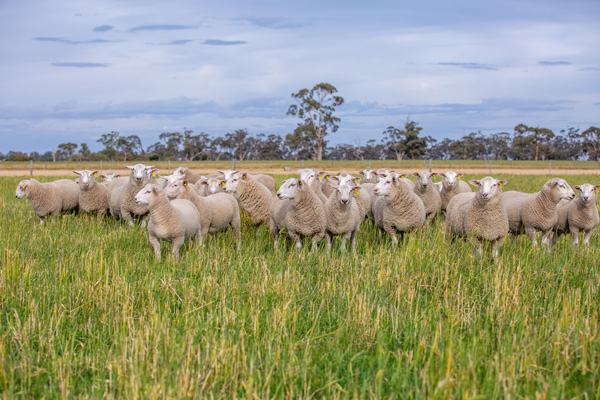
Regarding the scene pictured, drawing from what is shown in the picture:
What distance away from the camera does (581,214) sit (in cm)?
827

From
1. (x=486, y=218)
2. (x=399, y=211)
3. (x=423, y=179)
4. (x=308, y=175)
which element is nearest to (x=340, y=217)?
(x=399, y=211)

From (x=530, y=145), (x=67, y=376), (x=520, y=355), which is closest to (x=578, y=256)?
(x=520, y=355)

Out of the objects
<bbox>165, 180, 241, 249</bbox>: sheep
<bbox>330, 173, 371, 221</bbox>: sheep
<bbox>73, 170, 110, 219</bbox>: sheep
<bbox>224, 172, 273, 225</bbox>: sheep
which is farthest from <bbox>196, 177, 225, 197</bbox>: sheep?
<bbox>73, 170, 110, 219</bbox>: sheep

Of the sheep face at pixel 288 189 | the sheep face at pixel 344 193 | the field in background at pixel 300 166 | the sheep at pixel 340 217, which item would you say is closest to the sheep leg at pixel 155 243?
the sheep face at pixel 288 189

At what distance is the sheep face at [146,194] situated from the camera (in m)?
7.00

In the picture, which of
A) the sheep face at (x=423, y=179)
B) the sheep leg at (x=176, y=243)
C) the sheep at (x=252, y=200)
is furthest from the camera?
the sheep face at (x=423, y=179)

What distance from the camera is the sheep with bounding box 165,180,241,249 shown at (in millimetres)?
8469

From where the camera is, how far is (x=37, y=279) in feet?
17.5

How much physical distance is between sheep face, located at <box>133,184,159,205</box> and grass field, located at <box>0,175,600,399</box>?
98cm

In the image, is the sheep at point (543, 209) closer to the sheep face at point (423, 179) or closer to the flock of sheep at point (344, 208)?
the flock of sheep at point (344, 208)

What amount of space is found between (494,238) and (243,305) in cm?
422

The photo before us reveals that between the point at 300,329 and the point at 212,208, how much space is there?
4.74 metres

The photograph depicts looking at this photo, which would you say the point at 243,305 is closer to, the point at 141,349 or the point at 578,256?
the point at 141,349

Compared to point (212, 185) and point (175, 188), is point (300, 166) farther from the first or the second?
point (175, 188)
